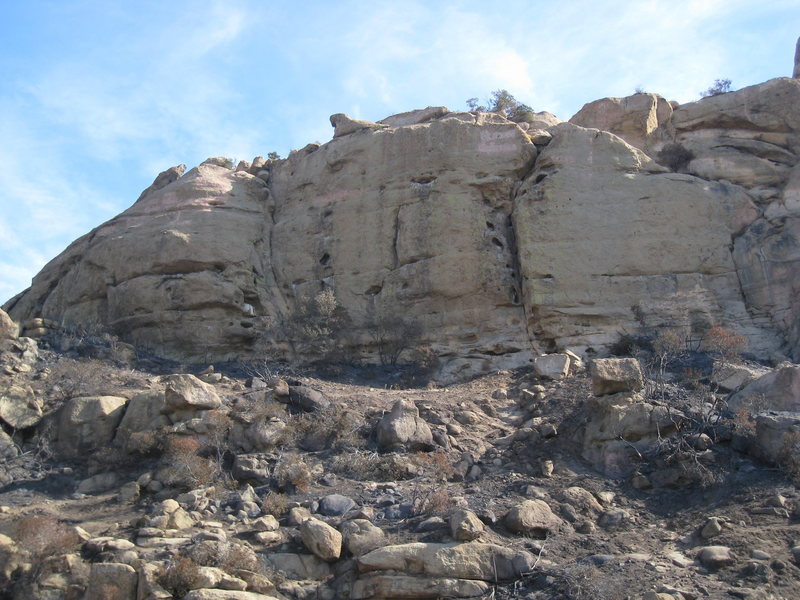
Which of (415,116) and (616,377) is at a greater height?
(415,116)

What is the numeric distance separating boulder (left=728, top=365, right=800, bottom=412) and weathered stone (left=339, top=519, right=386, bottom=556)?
18.8 ft

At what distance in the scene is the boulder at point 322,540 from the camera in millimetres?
9320

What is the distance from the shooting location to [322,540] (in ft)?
30.7

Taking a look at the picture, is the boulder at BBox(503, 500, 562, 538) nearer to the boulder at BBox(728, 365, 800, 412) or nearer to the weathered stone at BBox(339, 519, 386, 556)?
the weathered stone at BBox(339, 519, 386, 556)

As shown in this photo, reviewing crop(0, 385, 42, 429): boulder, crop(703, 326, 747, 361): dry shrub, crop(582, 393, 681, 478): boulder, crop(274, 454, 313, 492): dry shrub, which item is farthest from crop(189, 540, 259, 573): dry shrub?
crop(703, 326, 747, 361): dry shrub

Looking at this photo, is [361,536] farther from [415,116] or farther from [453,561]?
[415,116]

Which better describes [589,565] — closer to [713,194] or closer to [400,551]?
[400,551]

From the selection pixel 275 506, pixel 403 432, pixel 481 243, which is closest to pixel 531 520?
pixel 403 432

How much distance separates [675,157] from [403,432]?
1112cm

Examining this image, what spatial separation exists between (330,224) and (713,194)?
854 cm

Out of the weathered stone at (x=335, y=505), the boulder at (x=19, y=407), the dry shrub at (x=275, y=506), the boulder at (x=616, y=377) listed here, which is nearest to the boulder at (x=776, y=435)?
the boulder at (x=616, y=377)

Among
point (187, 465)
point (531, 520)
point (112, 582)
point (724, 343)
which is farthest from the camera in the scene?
point (724, 343)

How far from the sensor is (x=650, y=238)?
1731 centimetres

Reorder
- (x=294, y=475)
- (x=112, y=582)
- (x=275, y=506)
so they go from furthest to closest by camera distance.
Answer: (x=294, y=475)
(x=275, y=506)
(x=112, y=582)
